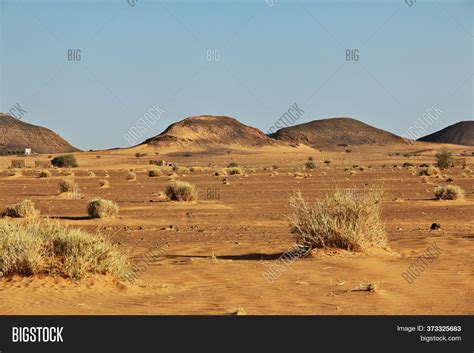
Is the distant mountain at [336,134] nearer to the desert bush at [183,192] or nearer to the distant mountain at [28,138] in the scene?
the distant mountain at [28,138]

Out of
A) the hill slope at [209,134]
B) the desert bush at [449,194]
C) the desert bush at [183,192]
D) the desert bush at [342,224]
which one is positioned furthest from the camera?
the hill slope at [209,134]

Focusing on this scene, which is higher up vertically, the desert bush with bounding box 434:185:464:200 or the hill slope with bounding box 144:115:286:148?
the hill slope with bounding box 144:115:286:148

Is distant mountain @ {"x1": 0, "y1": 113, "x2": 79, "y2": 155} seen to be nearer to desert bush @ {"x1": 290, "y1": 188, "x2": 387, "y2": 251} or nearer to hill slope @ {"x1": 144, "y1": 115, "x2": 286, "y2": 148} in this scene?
hill slope @ {"x1": 144, "y1": 115, "x2": 286, "y2": 148}

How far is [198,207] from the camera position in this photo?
1235 inches

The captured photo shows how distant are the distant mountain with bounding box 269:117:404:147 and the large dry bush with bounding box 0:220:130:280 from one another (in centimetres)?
15853

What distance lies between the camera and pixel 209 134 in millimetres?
155500

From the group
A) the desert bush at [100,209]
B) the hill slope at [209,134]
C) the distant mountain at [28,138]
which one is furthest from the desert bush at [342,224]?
the distant mountain at [28,138]

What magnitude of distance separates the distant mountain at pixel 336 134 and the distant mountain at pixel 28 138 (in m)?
48.8

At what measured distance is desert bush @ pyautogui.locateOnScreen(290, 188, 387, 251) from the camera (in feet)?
52.9

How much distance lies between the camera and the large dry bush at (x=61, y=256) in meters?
12.9

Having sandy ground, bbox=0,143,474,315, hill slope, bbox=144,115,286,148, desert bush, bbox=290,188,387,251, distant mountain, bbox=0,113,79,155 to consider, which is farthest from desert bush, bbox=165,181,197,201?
distant mountain, bbox=0,113,79,155
